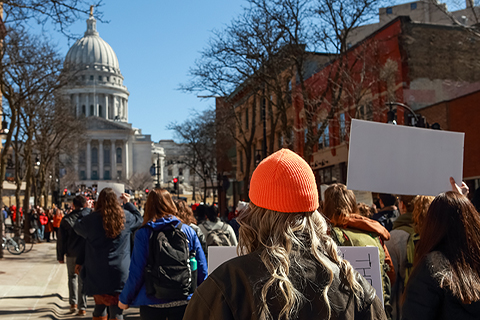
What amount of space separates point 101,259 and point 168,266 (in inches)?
61.1

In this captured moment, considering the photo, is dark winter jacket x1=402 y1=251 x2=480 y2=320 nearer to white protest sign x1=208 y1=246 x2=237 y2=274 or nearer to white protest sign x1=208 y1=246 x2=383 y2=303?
white protest sign x1=208 y1=246 x2=383 y2=303

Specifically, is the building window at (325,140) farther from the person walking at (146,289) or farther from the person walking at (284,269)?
the person walking at (284,269)

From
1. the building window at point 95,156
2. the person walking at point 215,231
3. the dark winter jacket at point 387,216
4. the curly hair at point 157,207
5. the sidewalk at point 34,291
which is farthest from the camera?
the building window at point 95,156

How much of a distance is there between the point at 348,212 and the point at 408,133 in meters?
0.97

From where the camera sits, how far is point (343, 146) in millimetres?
26891

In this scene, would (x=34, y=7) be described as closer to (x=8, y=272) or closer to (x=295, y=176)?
(x=8, y=272)

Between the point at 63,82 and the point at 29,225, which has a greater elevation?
the point at 63,82

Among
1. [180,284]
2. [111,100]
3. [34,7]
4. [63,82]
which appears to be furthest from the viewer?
[111,100]

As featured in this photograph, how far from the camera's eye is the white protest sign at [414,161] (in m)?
4.64

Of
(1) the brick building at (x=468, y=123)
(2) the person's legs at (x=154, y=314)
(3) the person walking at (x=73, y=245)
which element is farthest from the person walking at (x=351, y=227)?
(1) the brick building at (x=468, y=123)

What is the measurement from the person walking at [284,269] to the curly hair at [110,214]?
12.9 feet

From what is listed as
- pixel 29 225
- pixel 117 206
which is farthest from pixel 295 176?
pixel 29 225

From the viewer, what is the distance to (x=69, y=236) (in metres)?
8.52

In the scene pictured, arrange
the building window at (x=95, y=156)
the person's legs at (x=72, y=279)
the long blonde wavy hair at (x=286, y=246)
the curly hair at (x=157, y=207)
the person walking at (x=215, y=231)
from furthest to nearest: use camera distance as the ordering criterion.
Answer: the building window at (x=95, y=156) < the person's legs at (x=72, y=279) < the person walking at (x=215, y=231) < the curly hair at (x=157, y=207) < the long blonde wavy hair at (x=286, y=246)
